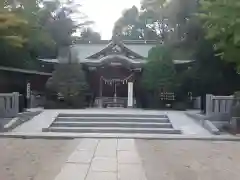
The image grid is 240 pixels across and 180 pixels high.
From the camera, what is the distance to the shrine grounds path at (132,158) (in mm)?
5863

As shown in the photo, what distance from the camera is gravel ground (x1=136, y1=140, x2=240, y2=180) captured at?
19.6 ft

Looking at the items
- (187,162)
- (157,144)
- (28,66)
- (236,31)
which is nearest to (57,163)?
(187,162)

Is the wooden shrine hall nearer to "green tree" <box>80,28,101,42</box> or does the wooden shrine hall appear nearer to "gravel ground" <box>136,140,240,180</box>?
"gravel ground" <box>136,140,240,180</box>

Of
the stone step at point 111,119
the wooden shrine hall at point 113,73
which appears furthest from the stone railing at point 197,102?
the stone step at point 111,119

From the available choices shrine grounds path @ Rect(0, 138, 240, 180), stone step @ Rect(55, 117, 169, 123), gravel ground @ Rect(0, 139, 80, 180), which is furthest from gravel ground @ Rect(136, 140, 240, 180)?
stone step @ Rect(55, 117, 169, 123)

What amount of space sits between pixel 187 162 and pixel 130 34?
1494 inches

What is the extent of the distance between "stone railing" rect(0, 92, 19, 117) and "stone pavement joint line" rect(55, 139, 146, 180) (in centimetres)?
581

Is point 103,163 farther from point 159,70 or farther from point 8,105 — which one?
point 159,70

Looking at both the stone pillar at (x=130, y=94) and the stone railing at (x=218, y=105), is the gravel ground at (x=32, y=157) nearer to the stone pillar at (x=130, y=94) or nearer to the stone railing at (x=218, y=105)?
the stone railing at (x=218, y=105)

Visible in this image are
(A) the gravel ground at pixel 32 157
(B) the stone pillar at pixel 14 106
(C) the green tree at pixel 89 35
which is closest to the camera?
(A) the gravel ground at pixel 32 157

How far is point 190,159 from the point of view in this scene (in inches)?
291

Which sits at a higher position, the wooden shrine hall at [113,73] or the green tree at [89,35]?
the green tree at [89,35]

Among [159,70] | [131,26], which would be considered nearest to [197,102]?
[159,70]

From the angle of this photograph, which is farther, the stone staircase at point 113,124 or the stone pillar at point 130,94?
the stone pillar at point 130,94
